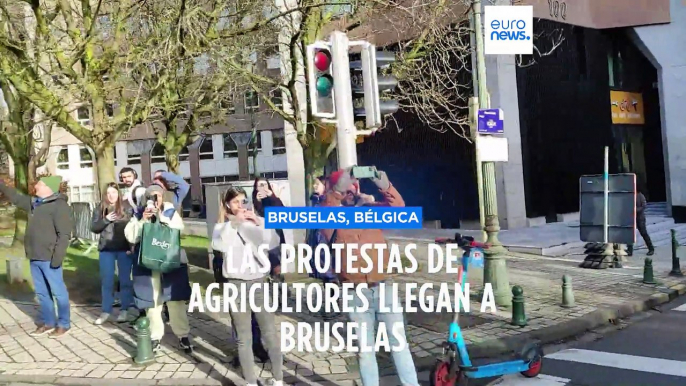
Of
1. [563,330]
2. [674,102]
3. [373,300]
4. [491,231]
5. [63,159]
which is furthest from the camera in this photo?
[63,159]

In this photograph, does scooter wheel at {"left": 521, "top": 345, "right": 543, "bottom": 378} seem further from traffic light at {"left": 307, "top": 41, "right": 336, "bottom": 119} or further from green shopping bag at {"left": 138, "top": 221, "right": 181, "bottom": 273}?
green shopping bag at {"left": 138, "top": 221, "right": 181, "bottom": 273}

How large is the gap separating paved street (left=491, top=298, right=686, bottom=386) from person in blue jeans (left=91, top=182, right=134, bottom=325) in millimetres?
4794

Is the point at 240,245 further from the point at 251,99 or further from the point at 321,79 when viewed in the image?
the point at 251,99

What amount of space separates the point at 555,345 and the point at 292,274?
5.22m

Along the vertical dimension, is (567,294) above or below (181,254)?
below

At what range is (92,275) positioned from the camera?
1127 centimetres

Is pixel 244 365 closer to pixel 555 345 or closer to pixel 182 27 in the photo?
pixel 555 345

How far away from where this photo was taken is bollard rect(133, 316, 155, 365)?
589 cm

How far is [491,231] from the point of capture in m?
8.34

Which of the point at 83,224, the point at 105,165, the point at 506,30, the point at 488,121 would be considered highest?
the point at 506,30

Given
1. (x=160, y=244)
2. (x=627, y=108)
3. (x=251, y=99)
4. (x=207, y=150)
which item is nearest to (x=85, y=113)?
(x=251, y=99)

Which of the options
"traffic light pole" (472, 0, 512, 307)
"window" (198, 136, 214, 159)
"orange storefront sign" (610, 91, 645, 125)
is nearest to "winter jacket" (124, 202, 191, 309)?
"traffic light pole" (472, 0, 512, 307)

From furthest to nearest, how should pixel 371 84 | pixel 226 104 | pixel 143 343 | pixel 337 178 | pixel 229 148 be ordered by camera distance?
pixel 229 148 < pixel 226 104 < pixel 143 343 < pixel 371 84 < pixel 337 178

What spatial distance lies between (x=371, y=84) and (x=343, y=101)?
12.4 inches
